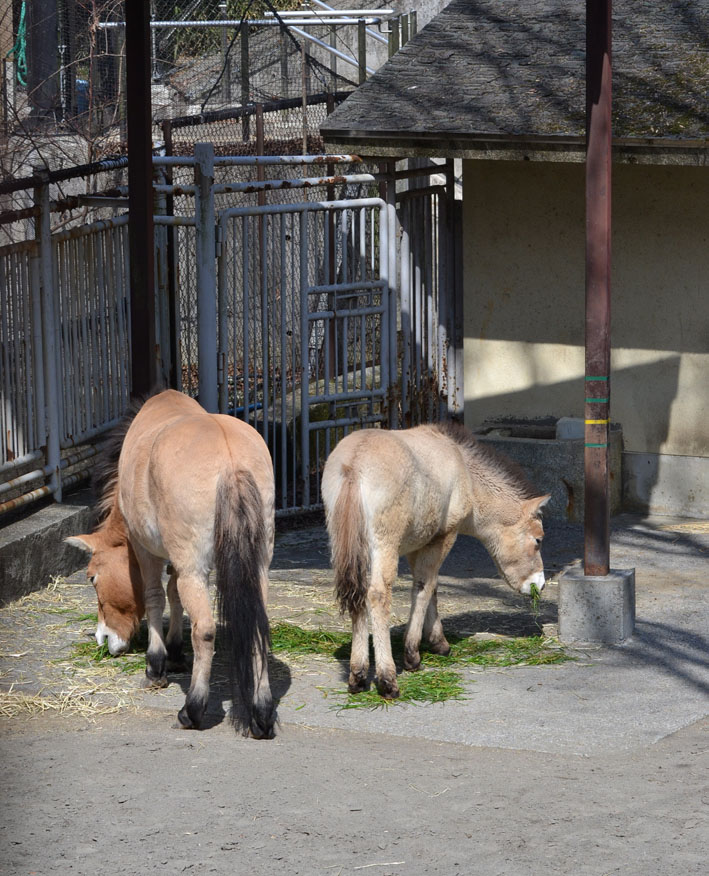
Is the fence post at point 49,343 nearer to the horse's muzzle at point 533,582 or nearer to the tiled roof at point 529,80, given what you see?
the tiled roof at point 529,80

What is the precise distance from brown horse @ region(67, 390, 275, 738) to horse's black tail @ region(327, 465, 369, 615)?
12.1 inches

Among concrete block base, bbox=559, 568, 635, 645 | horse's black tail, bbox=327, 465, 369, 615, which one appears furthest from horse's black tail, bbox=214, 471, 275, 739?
concrete block base, bbox=559, 568, 635, 645

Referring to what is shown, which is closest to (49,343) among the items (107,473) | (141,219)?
(141,219)

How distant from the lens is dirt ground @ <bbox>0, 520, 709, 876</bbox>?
14.1 feet

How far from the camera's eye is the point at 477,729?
5480 mm

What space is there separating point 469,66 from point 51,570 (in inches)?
205

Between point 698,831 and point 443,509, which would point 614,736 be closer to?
point 698,831

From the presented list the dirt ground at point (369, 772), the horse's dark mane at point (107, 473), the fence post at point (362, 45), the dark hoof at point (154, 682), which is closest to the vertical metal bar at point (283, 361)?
the dirt ground at point (369, 772)

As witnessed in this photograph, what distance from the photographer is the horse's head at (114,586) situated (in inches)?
244

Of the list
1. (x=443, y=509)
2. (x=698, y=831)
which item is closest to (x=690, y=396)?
(x=443, y=509)

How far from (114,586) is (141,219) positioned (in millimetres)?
2528

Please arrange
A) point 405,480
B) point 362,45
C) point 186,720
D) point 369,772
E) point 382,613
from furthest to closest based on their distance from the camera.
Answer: point 362,45 → point 405,480 → point 382,613 → point 186,720 → point 369,772

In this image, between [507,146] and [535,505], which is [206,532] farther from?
[507,146]

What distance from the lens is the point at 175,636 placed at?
20.7 ft
